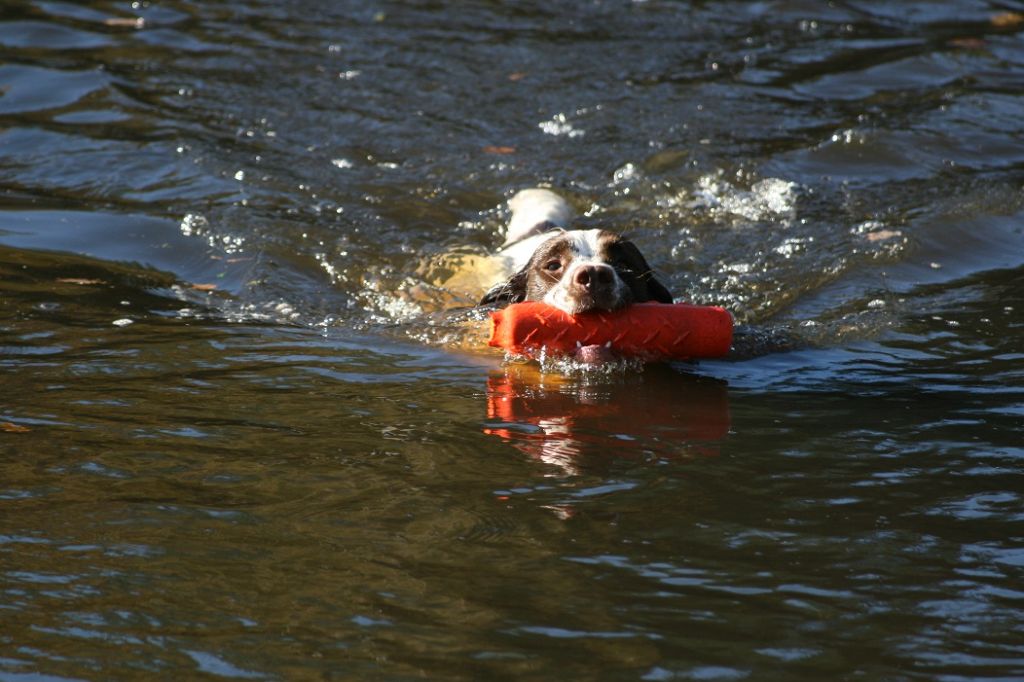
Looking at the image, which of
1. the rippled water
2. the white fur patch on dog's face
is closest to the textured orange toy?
the white fur patch on dog's face

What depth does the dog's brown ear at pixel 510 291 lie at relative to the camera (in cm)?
670

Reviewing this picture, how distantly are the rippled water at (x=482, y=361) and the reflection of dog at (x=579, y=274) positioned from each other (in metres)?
0.32

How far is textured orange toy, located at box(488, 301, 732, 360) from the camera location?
19.2 ft

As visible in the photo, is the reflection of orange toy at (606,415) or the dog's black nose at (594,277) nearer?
the reflection of orange toy at (606,415)

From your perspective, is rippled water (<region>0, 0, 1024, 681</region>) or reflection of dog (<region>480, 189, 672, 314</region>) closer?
rippled water (<region>0, 0, 1024, 681</region>)

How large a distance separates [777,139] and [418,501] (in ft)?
21.3

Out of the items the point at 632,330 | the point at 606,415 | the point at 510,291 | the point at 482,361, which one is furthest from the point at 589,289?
the point at 510,291

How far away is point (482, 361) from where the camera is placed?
6113mm

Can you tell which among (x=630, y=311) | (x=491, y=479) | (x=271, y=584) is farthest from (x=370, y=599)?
(x=630, y=311)

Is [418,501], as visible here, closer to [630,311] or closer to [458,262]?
[630,311]

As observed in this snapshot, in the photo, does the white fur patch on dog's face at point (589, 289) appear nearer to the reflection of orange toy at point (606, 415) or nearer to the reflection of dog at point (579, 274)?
the reflection of dog at point (579, 274)

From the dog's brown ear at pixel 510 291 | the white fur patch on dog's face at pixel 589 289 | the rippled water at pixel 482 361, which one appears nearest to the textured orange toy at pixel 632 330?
the white fur patch on dog's face at pixel 589 289

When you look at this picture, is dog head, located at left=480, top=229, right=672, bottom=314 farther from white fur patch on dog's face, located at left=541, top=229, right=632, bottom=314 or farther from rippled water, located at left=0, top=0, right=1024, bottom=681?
rippled water, located at left=0, top=0, right=1024, bottom=681

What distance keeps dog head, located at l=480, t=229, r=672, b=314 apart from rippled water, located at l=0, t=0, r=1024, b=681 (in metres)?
0.32
